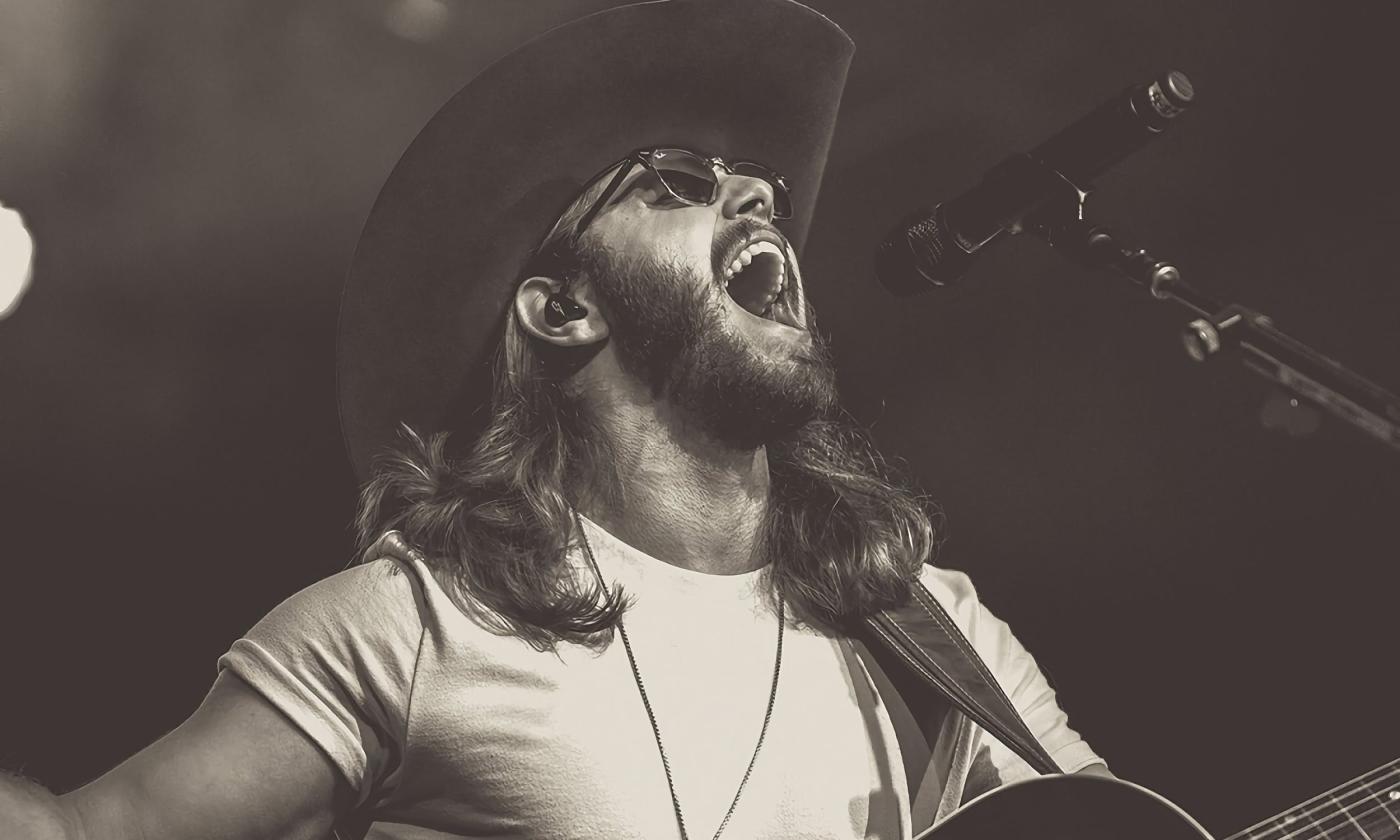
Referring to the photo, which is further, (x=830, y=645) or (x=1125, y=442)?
(x=1125, y=442)

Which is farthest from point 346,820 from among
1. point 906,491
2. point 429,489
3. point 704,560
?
point 906,491

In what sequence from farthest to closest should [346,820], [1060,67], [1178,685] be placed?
[1060,67] < [1178,685] < [346,820]

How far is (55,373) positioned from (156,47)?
2.00 feet

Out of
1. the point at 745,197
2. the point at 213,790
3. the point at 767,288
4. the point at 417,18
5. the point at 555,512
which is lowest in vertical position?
the point at 213,790

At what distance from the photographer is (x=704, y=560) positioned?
95.2 inches

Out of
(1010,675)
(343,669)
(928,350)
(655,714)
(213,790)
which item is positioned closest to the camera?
(213,790)

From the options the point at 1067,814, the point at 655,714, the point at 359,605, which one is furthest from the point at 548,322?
the point at 1067,814

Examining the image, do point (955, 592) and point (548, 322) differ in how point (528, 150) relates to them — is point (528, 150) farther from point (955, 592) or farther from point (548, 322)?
point (955, 592)

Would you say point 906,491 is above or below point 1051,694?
above

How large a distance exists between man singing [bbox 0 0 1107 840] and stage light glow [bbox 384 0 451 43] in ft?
0.68

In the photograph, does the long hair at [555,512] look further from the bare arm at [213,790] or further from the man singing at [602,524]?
the bare arm at [213,790]

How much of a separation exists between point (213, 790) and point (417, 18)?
149cm

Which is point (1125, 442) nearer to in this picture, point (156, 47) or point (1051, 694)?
point (1051, 694)

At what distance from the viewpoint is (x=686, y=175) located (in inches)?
102
